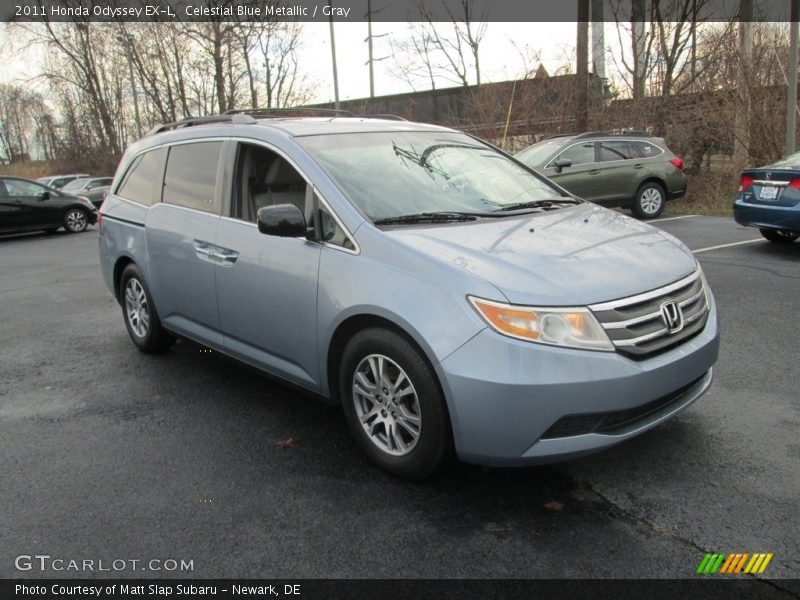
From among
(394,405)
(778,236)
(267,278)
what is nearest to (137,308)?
(267,278)

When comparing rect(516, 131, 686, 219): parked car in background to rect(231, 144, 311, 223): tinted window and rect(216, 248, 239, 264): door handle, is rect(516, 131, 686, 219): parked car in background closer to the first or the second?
rect(231, 144, 311, 223): tinted window

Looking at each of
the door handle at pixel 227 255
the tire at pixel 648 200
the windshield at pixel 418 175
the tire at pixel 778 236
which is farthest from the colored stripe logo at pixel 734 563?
the tire at pixel 648 200

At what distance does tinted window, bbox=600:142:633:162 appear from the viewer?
496 inches

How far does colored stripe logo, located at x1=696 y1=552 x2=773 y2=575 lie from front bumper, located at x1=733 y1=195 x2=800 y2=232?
6932 mm

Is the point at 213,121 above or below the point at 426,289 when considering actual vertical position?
above

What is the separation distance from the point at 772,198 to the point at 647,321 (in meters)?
6.80

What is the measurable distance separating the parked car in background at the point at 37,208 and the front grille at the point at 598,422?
55.5ft

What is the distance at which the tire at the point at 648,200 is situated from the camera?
1292 cm

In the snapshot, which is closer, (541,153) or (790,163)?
(790,163)

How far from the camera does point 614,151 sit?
12703 millimetres

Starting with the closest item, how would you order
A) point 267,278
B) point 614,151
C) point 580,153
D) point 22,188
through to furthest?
point 267,278
point 580,153
point 614,151
point 22,188

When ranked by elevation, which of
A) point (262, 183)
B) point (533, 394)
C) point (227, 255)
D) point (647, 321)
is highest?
point (262, 183)

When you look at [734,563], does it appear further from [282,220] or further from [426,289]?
[282,220]
